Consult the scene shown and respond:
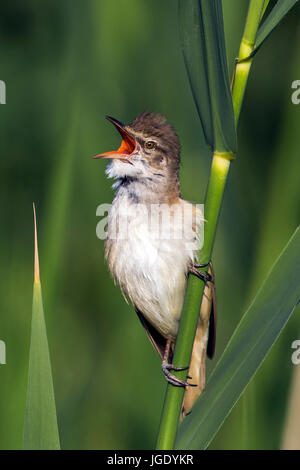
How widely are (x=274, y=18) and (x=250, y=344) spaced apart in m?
0.82

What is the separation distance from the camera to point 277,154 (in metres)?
2.71

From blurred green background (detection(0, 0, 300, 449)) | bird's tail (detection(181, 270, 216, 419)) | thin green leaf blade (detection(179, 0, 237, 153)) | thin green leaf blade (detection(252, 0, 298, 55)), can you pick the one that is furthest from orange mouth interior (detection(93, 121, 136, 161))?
thin green leaf blade (detection(252, 0, 298, 55))

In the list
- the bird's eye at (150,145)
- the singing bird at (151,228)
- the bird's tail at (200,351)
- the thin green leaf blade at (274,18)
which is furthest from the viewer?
the bird's tail at (200,351)

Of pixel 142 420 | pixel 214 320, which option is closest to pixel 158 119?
pixel 214 320

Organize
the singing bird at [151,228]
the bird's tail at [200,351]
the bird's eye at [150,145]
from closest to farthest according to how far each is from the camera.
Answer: the singing bird at [151,228], the bird's eye at [150,145], the bird's tail at [200,351]

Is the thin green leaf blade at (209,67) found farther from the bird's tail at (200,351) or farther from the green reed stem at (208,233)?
the bird's tail at (200,351)

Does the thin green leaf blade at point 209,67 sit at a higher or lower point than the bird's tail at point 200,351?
higher

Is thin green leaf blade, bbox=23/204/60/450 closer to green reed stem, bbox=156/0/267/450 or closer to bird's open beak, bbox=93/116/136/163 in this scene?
green reed stem, bbox=156/0/267/450

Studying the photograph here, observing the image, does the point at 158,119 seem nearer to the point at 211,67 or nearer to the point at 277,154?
the point at 277,154

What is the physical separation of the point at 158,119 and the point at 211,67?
1.22 m

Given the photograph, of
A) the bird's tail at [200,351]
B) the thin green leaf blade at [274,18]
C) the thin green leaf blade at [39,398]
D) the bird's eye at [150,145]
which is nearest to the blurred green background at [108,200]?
the bird's tail at [200,351]

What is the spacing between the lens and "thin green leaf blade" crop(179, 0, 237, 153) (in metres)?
1.50

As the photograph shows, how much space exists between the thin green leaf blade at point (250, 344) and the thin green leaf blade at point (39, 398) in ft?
1.21

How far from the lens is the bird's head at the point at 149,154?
8.36ft
